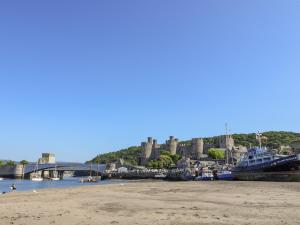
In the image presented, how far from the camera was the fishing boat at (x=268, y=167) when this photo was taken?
218ft

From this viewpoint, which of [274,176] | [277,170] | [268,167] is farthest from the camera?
[268,167]

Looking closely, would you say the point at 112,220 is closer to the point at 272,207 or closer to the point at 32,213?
the point at 32,213

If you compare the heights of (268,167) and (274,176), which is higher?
(268,167)

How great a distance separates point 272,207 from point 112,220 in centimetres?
899

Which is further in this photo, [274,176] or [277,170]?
[277,170]

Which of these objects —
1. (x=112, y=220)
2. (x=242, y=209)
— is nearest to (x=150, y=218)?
(x=112, y=220)

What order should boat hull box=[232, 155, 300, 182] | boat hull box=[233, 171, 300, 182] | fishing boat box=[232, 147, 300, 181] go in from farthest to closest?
boat hull box=[232, 155, 300, 182], fishing boat box=[232, 147, 300, 181], boat hull box=[233, 171, 300, 182]

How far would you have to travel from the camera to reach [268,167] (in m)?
75.4

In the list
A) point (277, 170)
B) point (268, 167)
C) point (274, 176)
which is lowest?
point (274, 176)

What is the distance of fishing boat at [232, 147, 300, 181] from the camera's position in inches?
2621

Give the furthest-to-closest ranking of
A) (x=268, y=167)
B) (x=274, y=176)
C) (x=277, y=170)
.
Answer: (x=268, y=167), (x=277, y=170), (x=274, y=176)

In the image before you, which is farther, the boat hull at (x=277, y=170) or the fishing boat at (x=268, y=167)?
the boat hull at (x=277, y=170)

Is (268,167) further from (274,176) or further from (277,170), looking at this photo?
(274,176)

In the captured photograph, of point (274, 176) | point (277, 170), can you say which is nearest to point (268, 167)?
point (277, 170)
